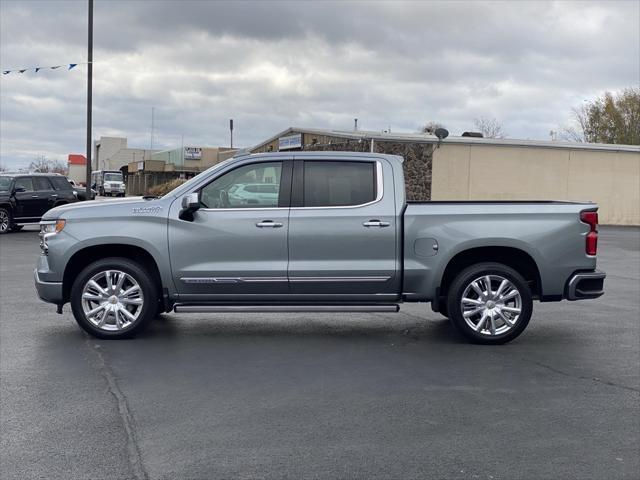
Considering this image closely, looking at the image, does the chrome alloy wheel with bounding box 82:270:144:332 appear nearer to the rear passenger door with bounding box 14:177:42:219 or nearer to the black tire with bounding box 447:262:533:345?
the black tire with bounding box 447:262:533:345

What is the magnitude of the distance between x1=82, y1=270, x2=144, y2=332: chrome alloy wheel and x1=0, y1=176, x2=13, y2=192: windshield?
1682 centimetres

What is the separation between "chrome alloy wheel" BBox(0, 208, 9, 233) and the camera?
22.9 meters

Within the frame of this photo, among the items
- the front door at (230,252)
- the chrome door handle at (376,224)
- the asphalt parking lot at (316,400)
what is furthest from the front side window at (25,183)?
the chrome door handle at (376,224)

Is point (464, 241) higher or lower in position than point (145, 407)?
higher

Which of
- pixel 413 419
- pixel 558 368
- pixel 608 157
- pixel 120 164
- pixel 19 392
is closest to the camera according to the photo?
pixel 413 419

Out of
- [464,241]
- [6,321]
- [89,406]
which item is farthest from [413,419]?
[6,321]

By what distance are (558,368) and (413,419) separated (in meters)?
2.23

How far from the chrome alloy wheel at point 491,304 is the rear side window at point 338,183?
146 centimetres

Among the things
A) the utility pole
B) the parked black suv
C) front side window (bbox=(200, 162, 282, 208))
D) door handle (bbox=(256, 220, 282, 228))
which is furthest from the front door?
the utility pole

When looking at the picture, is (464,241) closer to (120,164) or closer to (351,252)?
(351,252)

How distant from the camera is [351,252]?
25.2 feet

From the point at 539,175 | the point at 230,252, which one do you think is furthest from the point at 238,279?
the point at 539,175

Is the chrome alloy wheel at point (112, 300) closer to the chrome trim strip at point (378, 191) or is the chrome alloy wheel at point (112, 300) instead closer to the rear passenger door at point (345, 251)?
the rear passenger door at point (345, 251)

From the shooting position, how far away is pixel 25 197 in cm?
2298
